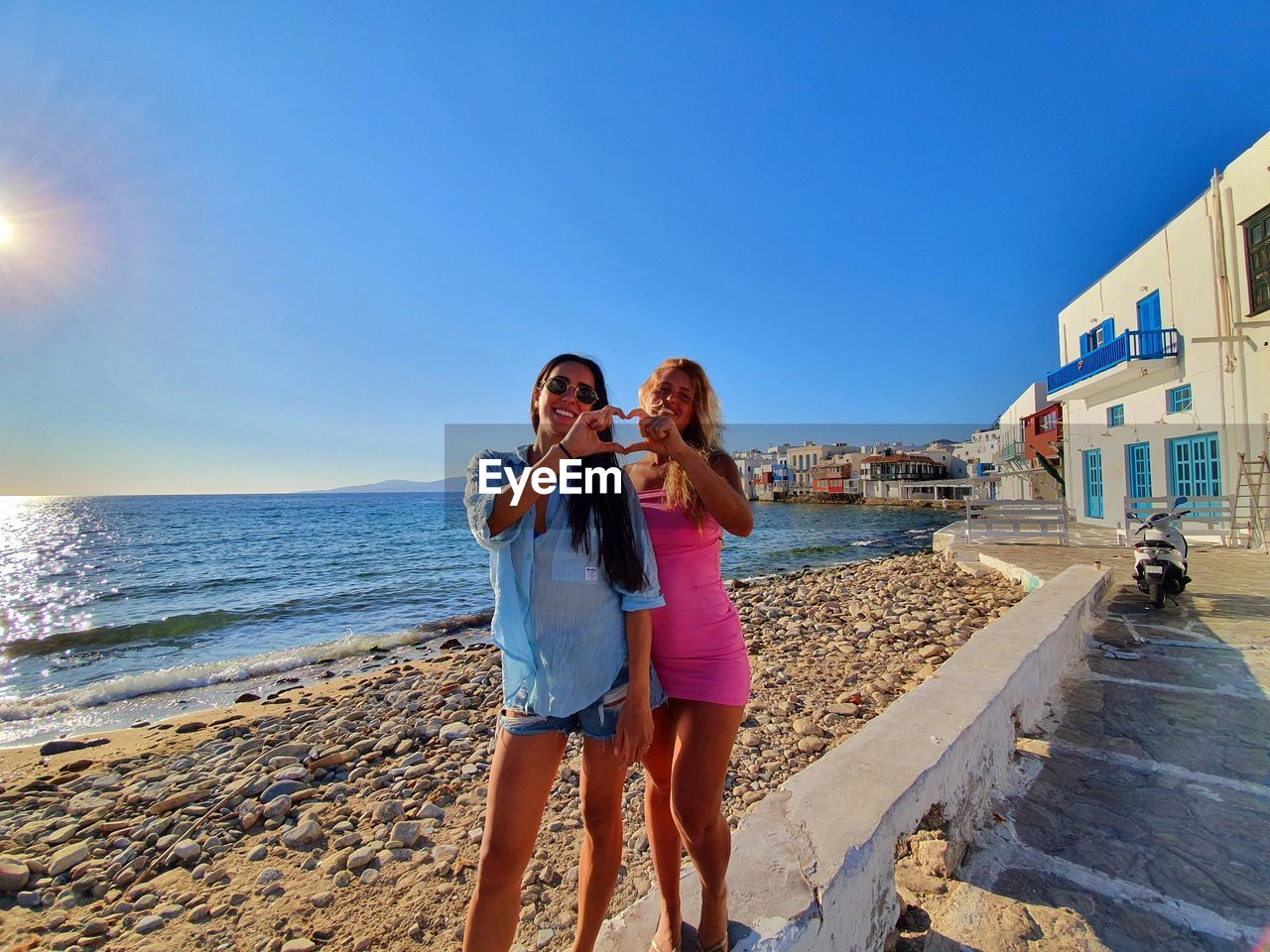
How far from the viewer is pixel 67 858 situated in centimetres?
334

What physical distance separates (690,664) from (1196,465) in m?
15.2

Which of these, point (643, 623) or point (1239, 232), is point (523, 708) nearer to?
point (643, 623)

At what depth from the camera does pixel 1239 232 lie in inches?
398

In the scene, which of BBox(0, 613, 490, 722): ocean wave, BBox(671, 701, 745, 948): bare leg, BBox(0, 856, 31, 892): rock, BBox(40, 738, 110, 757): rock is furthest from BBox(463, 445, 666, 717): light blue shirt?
BBox(0, 613, 490, 722): ocean wave

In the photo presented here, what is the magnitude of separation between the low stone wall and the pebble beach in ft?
3.45

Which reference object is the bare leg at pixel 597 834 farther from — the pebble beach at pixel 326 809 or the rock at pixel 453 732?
the rock at pixel 453 732

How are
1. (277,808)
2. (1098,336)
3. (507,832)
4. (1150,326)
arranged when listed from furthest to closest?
1. (1098,336)
2. (1150,326)
3. (277,808)
4. (507,832)

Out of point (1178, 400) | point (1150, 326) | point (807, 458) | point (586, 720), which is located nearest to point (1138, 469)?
point (1178, 400)

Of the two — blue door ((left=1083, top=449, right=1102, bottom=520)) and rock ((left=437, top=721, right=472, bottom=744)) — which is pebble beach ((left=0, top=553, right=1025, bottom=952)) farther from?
blue door ((left=1083, top=449, right=1102, bottom=520))

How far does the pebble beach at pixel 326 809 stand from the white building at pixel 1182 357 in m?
8.36

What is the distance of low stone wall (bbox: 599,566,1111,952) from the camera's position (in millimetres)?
1490

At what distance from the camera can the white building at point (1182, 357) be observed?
32.4 ft

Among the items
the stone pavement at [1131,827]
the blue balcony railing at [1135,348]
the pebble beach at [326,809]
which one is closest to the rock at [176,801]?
the pebble beach at [326,809]

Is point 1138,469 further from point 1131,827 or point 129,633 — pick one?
point 129,633
